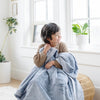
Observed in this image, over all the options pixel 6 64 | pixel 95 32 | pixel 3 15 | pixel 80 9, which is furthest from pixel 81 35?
pixel 3 15

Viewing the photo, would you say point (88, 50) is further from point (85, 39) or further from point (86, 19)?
point (86, 19)

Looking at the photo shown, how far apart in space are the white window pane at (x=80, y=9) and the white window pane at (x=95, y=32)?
20 centimetres

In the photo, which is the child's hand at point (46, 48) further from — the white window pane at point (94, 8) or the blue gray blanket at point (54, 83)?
the white window pane at point (94, 8)

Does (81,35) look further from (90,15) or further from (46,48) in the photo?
(46,48)

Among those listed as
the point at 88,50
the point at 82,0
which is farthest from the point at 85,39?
the point at 82,0

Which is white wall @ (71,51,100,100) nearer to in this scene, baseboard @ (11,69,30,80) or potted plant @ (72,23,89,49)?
potted plant @ (72,23,89,49)

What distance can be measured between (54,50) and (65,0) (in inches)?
55.7

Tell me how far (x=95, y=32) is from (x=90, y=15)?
281 millimetres

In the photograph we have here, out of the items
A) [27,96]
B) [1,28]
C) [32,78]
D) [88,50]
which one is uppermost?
[1,28]

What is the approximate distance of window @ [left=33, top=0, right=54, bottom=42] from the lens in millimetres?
3707

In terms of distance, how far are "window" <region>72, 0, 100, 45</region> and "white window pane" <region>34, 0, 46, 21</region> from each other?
28.4 inches

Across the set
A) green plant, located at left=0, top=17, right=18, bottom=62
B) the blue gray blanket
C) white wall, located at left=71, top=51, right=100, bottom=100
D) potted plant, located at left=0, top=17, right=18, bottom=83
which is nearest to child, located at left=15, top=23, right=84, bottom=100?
the blue gray blanket

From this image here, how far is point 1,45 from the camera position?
424 centimetres

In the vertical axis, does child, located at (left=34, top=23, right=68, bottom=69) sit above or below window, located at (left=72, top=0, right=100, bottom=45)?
below
